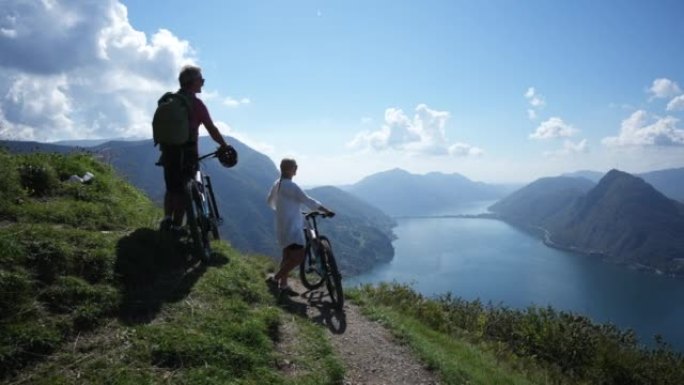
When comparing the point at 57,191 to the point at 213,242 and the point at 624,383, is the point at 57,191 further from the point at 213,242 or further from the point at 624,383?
the point at 624,383

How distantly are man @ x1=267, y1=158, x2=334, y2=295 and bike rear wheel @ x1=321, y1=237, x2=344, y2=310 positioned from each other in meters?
0.44

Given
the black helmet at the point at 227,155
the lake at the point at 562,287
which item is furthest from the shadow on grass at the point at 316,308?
the lake at the point at 562,287

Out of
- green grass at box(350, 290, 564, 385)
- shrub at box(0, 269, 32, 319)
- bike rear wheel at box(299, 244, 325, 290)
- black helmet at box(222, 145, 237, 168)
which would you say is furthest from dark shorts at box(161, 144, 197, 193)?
green grass at box(350, 290, 564, 385)

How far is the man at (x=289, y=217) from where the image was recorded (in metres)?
8.75

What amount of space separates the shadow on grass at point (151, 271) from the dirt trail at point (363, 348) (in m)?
1.86

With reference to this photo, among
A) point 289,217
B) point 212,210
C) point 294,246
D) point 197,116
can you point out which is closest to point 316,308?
point 294,246

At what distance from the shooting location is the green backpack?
7641 mm

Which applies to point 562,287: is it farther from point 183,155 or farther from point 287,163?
point 183,155

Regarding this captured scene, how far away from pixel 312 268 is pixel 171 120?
155 inches

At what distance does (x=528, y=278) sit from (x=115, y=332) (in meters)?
171

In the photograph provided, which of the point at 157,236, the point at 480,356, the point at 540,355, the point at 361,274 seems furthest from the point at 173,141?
the point at 361,274

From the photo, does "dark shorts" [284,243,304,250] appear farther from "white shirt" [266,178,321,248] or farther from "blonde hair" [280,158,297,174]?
"blonde hair" [280,158,297,174]

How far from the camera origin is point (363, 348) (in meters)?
7.42

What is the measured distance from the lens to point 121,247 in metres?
7.34
